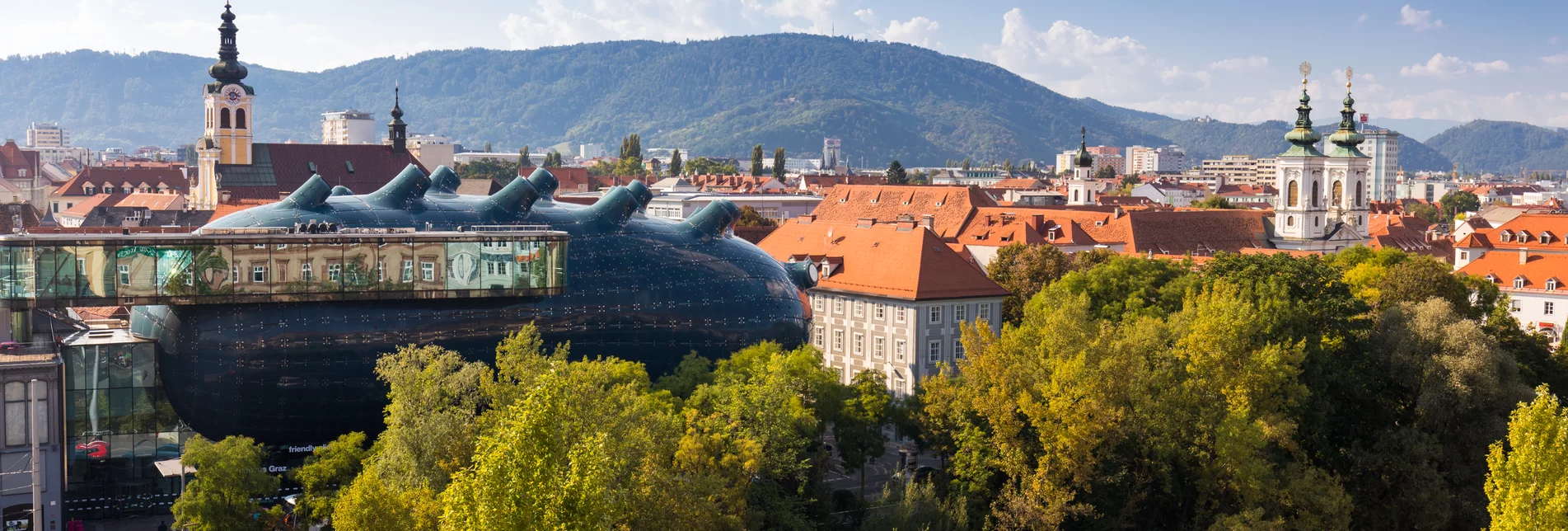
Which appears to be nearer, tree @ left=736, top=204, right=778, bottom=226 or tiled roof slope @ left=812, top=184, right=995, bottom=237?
tiled roof slope @ left=812, top=184, right=995, bottom=237

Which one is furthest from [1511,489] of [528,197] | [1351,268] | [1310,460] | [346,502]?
[1351,268]

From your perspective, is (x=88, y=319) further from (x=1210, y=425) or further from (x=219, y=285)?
(x=1210, y=425)

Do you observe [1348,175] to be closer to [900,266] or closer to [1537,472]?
[900,266]

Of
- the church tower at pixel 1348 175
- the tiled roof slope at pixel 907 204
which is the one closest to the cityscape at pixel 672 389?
the tiled roof slope at pixel 907 204

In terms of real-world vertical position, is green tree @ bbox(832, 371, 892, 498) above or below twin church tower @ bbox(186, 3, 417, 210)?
Answer: below

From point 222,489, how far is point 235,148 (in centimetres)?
11291

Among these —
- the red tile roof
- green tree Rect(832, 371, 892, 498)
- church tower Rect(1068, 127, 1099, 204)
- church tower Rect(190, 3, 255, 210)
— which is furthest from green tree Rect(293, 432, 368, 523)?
the red tile roof

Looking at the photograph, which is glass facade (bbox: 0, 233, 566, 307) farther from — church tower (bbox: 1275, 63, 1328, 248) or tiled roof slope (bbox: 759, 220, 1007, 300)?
church tower (bbox: 1275, 63, 1328, 248)

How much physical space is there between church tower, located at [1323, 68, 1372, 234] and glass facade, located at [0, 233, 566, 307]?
103 meters

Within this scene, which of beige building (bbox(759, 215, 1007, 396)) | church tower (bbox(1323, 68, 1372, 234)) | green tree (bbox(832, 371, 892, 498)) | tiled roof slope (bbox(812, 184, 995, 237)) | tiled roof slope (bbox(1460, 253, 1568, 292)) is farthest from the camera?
church tower (bbox(1323, 68, 1372, 234))

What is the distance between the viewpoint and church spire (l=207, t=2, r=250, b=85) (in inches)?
5812

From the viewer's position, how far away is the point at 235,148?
6004 inches

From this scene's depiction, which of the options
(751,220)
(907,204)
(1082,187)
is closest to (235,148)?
(751,220)

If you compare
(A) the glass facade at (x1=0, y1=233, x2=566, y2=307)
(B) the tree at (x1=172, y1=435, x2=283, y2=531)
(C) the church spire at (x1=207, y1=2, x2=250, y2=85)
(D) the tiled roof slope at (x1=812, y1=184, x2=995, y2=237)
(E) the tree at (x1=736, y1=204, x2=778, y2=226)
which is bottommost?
(B) the tree at (x1=172, y1=435, x2=283, y2=531)
